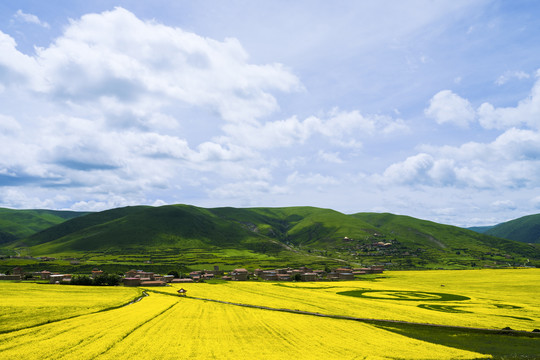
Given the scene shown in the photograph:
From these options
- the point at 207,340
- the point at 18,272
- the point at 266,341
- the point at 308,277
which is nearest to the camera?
the point at 207,340

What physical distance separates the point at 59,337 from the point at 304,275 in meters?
130

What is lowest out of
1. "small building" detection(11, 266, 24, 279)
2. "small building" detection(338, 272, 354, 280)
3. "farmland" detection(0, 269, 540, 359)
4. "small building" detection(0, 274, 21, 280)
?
"small building" detection(338, 272, 354, 280)

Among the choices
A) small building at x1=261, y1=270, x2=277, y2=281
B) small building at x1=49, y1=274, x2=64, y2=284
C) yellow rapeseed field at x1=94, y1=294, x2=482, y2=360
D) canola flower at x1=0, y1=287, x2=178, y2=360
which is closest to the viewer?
canola flower at x1=0, y1=287, x2=178, y2=360

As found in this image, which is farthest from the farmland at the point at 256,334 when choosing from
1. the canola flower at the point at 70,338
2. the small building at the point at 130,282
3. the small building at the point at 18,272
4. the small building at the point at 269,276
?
the small building at the point at 18,272

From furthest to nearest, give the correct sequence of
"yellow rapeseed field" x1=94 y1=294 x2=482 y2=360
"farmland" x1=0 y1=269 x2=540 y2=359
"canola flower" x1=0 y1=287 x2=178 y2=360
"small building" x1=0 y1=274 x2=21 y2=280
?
"small building" x1=0 y1=274 x2=21 y2=280
"farmland" x1=0 y1=269 x2=540 y2=359
"yellow rapeseed field" x1=94 y1=294 x2=482 y2=360
"canola flower" x1=0 y1=287 x2=178 y2=360

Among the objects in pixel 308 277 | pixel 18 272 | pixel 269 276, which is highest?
pixel 18 272

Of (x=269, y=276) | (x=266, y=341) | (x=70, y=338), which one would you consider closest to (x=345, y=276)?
(x=269, y=276)

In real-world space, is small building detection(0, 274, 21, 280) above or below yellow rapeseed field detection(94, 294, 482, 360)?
below

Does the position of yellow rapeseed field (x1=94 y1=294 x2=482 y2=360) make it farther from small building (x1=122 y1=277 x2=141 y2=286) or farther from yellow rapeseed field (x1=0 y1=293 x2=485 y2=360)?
small building (x1=122 y1=277 x2=141 y2=286)

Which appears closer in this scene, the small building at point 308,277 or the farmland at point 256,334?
the farmland at point 256,334

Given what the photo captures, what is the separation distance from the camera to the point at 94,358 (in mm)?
27219

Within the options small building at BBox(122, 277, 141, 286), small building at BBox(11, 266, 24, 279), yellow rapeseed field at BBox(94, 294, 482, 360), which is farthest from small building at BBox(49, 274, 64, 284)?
yellow rapeseed field at BBox(94, 294, 482, 360)

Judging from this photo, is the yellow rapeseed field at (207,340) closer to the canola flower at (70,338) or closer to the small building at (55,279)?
the canola flower at (70,338)

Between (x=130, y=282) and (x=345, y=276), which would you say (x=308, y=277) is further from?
(x=130, y=282)
